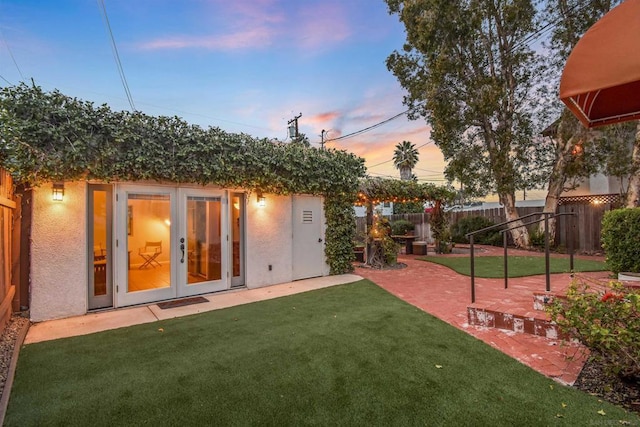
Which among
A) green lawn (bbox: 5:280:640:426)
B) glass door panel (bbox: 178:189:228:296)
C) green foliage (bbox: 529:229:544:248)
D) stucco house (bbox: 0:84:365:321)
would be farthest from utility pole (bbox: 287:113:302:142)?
green lawn (bbox: 5:280:640:426)

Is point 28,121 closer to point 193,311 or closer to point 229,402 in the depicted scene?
point 193,311

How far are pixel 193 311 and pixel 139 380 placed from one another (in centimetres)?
224

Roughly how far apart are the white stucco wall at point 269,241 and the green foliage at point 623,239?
6.20 m

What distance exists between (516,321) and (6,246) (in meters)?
6.65

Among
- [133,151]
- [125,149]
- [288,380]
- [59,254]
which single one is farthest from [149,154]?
[288,380]

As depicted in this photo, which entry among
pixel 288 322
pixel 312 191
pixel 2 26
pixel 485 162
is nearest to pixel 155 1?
pixel 2 26

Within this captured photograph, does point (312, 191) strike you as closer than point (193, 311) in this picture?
No

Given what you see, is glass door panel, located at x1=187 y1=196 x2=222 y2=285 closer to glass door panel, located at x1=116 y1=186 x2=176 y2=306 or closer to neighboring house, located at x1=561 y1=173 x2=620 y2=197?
glass door panel, located at x1=116 y1=186 x2=176 y2=306

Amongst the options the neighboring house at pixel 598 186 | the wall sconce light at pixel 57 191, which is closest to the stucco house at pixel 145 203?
the wall sconce light at pixel 57 191

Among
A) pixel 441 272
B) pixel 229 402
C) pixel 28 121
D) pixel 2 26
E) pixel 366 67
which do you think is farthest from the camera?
pixel 366 67

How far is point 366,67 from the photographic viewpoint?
10602 millimetres

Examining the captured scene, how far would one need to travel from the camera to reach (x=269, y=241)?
689 centimetres

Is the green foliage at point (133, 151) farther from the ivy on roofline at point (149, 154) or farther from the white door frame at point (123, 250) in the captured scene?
the white door frame at point (123, 250)

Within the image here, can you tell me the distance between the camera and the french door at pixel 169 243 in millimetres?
5203
